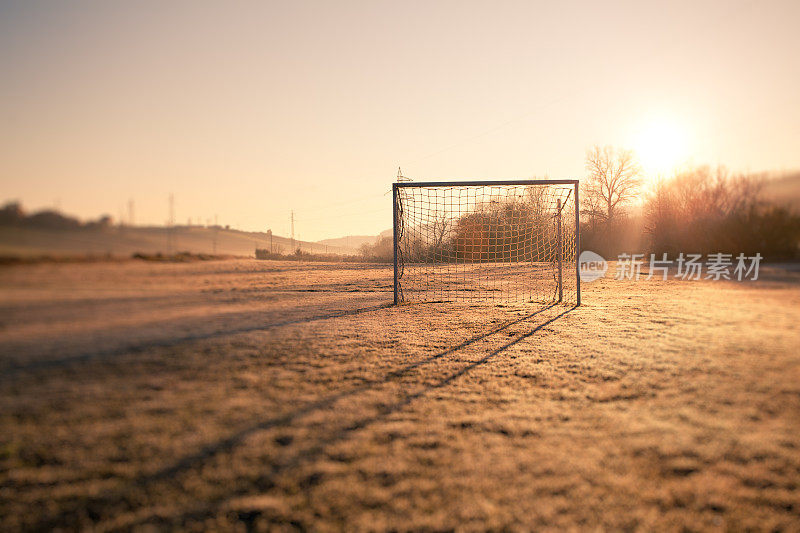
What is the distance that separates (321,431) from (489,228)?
8382mm

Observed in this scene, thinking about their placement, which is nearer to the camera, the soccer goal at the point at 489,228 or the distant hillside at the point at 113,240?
the distant hillside at the point at 113,240

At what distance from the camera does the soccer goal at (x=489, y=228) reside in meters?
7.87

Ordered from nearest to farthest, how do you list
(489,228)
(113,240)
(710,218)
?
(113,240) < (710,218) < (489,228)

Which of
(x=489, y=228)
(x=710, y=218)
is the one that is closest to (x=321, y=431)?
(x=710, y=218)

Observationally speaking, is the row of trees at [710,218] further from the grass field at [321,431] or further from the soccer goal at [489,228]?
the soccer goal at [489,228]

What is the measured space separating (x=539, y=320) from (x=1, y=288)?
19.1 feet

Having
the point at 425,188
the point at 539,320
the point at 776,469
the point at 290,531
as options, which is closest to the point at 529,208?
the point at 425,188

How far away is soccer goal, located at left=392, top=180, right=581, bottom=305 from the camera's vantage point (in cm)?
787

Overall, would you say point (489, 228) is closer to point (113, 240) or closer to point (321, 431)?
point (321, 431)

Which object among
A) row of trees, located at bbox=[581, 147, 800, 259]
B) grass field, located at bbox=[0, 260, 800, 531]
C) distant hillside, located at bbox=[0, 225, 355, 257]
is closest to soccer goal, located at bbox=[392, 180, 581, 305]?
row of trees, located at bbox=[581, 147, 800, 259]

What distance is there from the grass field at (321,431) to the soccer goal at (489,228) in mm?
5622

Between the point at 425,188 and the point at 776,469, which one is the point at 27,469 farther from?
the point at 425,188

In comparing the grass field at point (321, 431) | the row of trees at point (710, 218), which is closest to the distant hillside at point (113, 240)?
the grass field at point (321, 431)

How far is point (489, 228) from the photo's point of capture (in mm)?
9789
